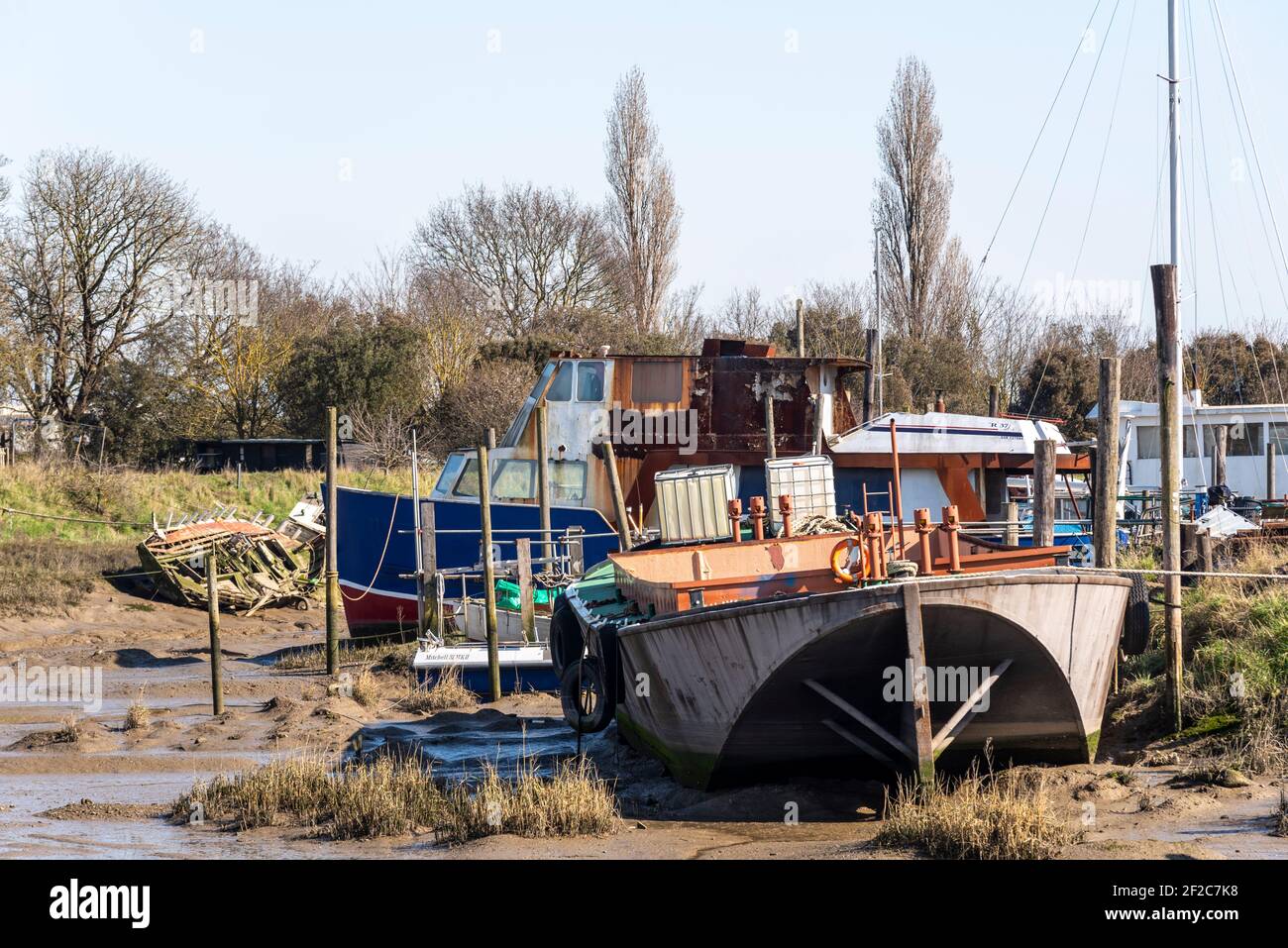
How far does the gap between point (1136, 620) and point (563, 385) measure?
38.3ft

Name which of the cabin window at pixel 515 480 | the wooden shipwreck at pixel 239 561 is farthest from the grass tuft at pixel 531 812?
the wooden shipwreck at pixel 239 561

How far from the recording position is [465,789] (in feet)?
34.3

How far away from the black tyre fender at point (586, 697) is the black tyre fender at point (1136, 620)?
4771 millimetres

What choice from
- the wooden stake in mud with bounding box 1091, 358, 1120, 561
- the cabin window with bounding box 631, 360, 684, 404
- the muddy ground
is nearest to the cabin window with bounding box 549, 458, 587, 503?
the cabin window with bounding box 631, 360, 684, 404

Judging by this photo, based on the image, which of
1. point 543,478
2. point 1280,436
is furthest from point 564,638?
point 1280,436

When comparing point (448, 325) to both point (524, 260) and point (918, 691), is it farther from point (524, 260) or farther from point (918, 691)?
point (918, 691)

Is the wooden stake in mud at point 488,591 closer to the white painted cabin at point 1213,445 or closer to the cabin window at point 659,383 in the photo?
the cabin window at point 659,383

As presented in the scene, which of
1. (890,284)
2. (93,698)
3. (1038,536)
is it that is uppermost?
(890,284)

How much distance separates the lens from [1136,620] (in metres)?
13.0

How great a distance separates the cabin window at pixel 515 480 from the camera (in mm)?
22734

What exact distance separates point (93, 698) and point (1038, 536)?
37.8ft
